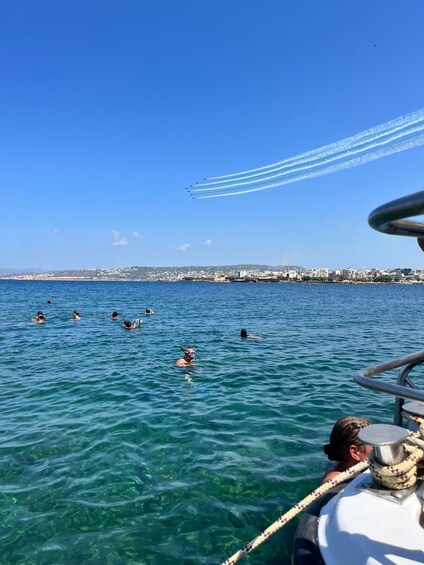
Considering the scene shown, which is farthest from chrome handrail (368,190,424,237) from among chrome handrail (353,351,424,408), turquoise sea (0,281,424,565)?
turquoise sea (0,281,424,565)

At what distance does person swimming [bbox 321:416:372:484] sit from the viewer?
4543 mm

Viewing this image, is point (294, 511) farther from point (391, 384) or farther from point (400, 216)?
point (400, 216)

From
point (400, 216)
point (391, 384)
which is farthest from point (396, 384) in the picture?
point (400, 216)

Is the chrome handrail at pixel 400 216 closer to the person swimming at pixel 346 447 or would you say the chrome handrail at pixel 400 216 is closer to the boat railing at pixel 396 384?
the boat railing at pixel 396 384

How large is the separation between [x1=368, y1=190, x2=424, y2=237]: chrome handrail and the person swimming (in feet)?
11.1

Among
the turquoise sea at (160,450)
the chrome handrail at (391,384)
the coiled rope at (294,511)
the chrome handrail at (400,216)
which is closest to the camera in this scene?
the chrome handrail at (400,216)

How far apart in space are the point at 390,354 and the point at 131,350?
11.3 m

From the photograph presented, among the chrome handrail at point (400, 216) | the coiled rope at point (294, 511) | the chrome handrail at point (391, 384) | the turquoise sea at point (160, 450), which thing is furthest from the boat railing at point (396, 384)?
the turquoise sea at point (160, 450)

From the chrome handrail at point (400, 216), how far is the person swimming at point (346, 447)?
11.1 feet

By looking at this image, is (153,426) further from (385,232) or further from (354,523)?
(385,232)

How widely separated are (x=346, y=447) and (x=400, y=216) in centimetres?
371

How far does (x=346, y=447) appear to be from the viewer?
4.60 m

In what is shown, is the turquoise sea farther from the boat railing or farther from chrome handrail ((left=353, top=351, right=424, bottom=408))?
chrome handrail ((left=353, top=351, right=424, bottom=408))

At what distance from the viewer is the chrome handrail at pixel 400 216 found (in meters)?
1.52
